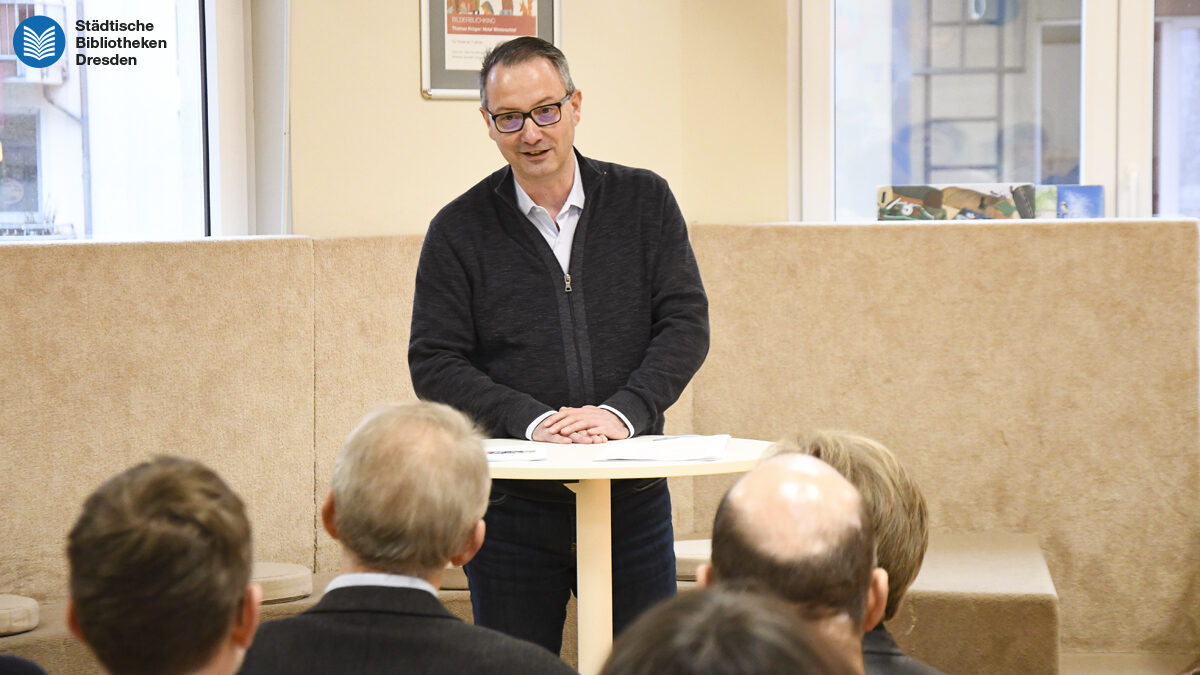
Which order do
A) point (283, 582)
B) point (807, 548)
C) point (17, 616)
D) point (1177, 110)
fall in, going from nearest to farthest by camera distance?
point (807, 548) < point (17, 616) < point (283, 582) < point (1177, 110)

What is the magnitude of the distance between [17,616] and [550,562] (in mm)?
1591

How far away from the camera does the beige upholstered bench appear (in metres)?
3.39

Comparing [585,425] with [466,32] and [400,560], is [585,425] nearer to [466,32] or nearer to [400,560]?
[400,560]

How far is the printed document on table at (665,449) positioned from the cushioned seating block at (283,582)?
1.48m

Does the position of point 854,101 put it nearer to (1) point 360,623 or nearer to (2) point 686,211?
(2) point 686,211

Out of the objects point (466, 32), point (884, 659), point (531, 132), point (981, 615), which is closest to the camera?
point (884, 659)

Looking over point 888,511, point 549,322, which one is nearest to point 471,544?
point 888,511

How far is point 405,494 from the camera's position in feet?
4.99

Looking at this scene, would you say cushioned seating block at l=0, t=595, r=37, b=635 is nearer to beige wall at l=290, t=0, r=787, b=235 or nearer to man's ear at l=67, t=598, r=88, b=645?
beige wall at l=290, t=0, r=787, b=235

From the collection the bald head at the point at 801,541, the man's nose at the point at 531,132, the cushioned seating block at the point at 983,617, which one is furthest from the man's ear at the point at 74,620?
the cushioned seating block at the point at 983,617

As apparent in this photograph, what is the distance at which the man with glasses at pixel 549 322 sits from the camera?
2518 mm

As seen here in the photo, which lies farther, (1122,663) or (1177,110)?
(1177,110)

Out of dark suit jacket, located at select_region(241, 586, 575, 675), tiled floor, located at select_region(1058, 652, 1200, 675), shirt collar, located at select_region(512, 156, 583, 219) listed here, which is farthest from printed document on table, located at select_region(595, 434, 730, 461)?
tiled floor, located at select_region(1058, 652, 1200, 675)

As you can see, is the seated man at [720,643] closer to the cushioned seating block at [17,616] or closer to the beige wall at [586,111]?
the cushioned seating block at [17,616]
